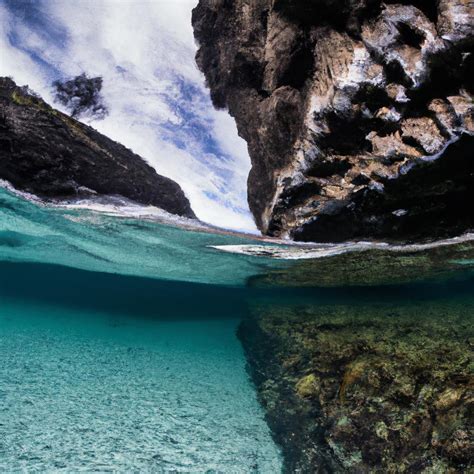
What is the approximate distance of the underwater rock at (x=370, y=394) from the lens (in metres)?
5.74

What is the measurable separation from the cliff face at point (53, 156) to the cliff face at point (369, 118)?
17.4 ft

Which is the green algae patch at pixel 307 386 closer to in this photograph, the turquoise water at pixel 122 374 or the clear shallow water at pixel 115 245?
the turquoise water at pixel 122 374

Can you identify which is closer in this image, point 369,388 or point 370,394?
point 370,394

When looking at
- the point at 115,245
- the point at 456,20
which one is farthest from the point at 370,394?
the point at 115,245

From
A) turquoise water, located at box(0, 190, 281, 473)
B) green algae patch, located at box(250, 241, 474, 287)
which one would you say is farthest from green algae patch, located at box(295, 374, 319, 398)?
green algae patch, located at box(250, 241, 474, 287)

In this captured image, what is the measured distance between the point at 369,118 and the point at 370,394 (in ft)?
21.1

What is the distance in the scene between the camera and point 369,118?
30.3 ft

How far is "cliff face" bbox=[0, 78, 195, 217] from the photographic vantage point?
29.0ft

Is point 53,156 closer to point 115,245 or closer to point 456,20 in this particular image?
point 115,245

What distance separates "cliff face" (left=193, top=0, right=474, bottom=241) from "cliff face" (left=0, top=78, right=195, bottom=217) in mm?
5290

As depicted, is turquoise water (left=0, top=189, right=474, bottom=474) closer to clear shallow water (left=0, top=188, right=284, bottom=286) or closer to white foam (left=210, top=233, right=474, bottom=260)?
clear shallow water (left=0, top=188, right=284, bottom=286)

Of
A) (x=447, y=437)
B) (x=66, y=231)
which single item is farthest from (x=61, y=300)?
(x=447, y=437)

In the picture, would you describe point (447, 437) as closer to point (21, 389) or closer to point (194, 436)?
point (194, 436)

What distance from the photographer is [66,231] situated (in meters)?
11.8
